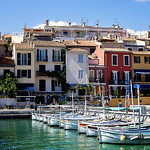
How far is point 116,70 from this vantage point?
2685 inches

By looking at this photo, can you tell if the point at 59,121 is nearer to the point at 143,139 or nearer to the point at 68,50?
the point at 143,139

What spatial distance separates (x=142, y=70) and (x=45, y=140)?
38.6m

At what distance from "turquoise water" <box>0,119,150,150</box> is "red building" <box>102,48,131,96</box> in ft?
81.7

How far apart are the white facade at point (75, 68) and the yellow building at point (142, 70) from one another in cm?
931

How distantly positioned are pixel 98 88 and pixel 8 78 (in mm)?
16433

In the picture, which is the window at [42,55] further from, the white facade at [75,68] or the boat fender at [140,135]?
the boat fender at [140,135]

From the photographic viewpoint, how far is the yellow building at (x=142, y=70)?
68625mm

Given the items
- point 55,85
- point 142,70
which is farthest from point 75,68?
point 142,70

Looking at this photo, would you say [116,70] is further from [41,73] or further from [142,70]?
[41,73]

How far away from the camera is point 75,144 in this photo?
3275 centimetres

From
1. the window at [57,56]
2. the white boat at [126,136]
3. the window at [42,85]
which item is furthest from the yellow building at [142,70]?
the white boat at [126,136]

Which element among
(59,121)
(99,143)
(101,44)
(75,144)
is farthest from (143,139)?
(101,44)

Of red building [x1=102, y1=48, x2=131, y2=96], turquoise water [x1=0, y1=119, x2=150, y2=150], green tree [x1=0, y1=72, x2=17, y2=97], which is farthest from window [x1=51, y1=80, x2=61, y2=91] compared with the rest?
turquoise water [x1=0, y1=119, x2=150, y2=150]

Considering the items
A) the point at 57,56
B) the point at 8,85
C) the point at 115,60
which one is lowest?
the point at 8,85
